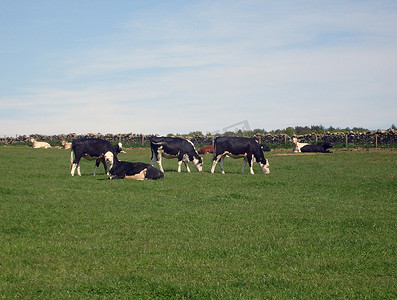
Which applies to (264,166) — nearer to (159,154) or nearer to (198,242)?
(159,154)

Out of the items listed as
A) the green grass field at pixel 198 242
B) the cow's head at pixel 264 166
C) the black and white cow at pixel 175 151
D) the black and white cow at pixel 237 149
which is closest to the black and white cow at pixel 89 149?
the black and white cow at pixel 175 151

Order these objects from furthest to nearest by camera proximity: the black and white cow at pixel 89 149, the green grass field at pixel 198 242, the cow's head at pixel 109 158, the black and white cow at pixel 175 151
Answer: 1. the black and white cow at pixel 175 151
2. the black and white cow at pixel 89 149
3. the cow's head at pixel 109 158
4. the green grass field at pixel 198 242

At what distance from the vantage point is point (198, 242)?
9539 millimetres

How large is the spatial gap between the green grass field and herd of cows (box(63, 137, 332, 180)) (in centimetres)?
332

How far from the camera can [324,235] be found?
1005 centimetres

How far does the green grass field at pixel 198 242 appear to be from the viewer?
7020 millimetres

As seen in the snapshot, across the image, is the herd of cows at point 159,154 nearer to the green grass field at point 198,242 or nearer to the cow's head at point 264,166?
the cow's head at point 264,166

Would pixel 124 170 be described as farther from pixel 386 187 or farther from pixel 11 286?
pixel 11 286

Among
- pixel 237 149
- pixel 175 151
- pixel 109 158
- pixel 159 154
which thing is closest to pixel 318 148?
pixel 237 149

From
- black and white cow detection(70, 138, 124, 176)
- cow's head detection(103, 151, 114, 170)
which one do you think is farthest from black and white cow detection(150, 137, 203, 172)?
cow's head detection(103, 151, 114, 170)

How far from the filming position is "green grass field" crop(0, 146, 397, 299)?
7.02 m

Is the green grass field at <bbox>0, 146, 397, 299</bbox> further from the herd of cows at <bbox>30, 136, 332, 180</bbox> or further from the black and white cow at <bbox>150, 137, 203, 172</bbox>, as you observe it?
the black and white cow at <bbox>150, 137, 203, 172</bbox>

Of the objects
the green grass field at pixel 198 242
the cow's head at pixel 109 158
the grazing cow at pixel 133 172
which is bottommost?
the green grass field at pixel 198 242

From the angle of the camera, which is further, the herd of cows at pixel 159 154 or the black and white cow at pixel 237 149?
the black and white cow at pixel 237 149
